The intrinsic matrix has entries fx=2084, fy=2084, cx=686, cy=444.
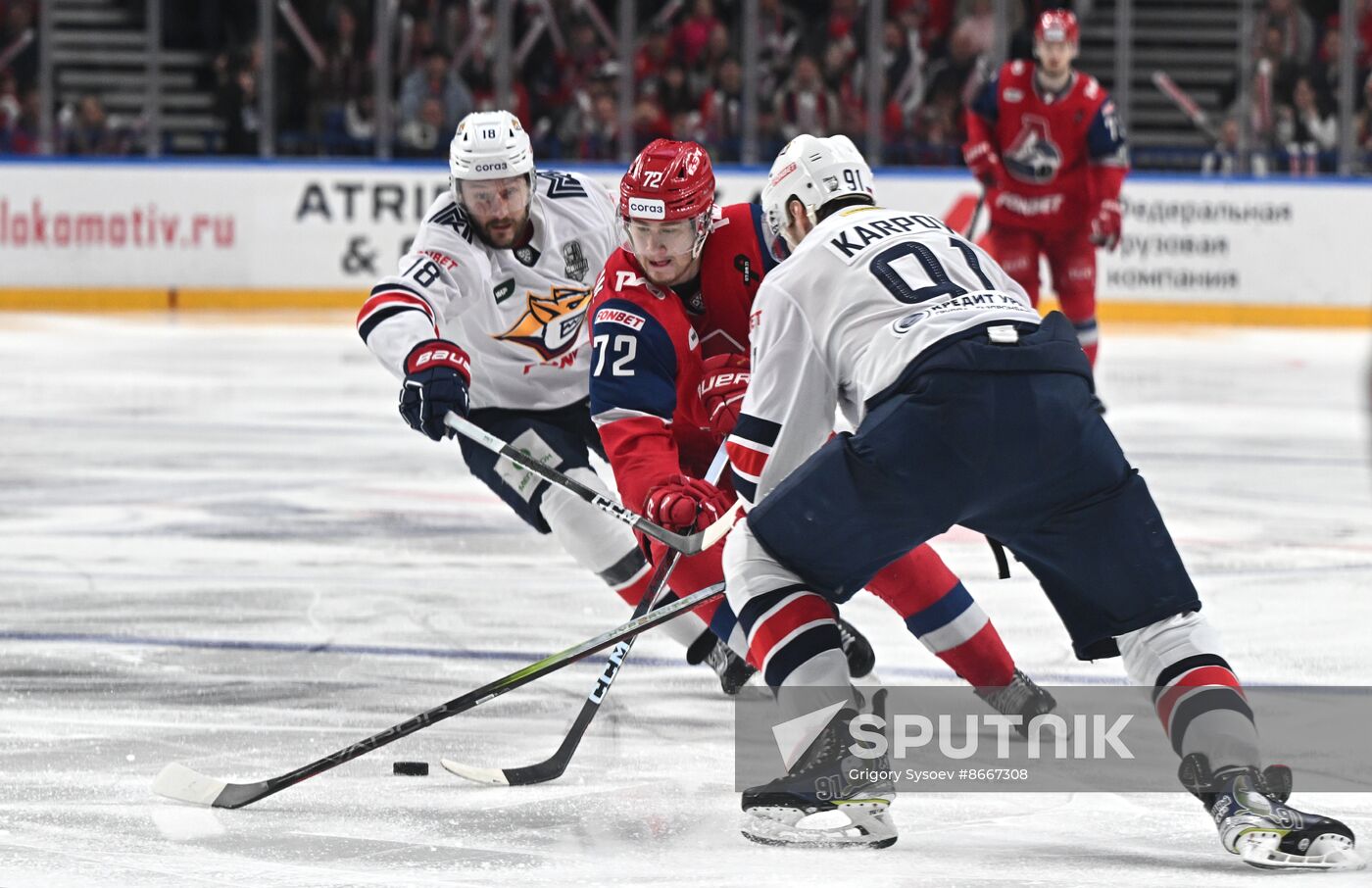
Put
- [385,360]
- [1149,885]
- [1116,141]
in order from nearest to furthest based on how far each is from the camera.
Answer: [1149,885]
[385,360]
[1116,141]

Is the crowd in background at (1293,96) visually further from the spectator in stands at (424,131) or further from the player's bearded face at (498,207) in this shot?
the player's bearded face at (498,207)

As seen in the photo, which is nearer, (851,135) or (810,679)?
(810,679)

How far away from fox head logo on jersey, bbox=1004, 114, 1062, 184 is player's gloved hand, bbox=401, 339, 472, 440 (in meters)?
5.05

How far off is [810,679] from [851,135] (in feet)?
31.4

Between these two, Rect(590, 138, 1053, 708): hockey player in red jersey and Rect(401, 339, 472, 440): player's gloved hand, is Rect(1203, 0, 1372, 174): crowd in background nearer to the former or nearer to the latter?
Rect(590, 138, 1053, 708): hockey player in red jersey

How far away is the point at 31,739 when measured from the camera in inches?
135

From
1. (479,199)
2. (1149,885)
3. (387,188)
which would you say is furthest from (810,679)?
(387,188)

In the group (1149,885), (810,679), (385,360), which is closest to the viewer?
(1149,885)

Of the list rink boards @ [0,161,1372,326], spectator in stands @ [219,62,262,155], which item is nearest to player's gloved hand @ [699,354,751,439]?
rink boards @ [0,161,1372,326]

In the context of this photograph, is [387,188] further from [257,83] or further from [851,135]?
[851,135]

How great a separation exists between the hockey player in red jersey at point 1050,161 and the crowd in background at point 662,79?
12.5 ft

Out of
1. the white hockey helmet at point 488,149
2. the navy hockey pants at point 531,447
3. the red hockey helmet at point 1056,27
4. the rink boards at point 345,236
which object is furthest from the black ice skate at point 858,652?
the rink boards at point 345,236

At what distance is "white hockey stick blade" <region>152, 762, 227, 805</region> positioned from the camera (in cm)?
308

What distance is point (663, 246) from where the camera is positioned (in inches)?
137
